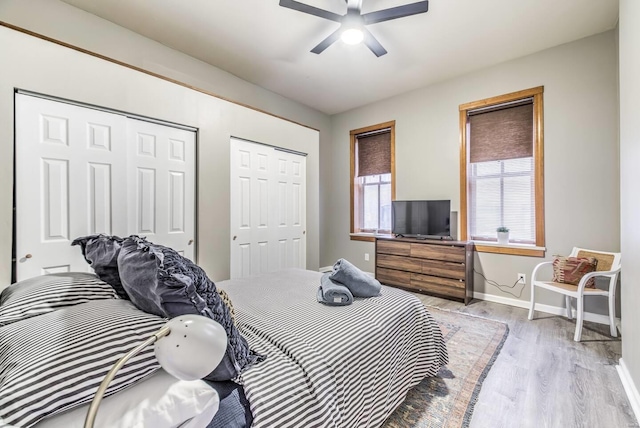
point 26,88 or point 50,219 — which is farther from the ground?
point 26,88

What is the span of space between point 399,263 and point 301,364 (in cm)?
310

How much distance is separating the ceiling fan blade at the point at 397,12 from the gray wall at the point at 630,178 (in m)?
1.24

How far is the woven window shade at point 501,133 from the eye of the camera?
3316mm

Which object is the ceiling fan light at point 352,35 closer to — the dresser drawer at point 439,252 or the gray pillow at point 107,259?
the gray pillow at point 107,259

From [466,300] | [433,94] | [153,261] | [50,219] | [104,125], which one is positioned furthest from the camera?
[433,94]

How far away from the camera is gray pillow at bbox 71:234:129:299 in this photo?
1290mm

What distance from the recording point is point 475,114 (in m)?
3.68

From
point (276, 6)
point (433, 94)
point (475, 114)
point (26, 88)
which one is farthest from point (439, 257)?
point (26, 88)

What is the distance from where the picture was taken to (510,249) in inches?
132

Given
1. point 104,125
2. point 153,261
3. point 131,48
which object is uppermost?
point 131,48

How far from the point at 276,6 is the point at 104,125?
1.83m

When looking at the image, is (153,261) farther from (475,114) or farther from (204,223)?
(475,114)

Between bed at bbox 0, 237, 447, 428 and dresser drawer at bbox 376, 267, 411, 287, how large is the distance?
6.61ft

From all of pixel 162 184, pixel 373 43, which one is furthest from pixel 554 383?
pixel 162 184
